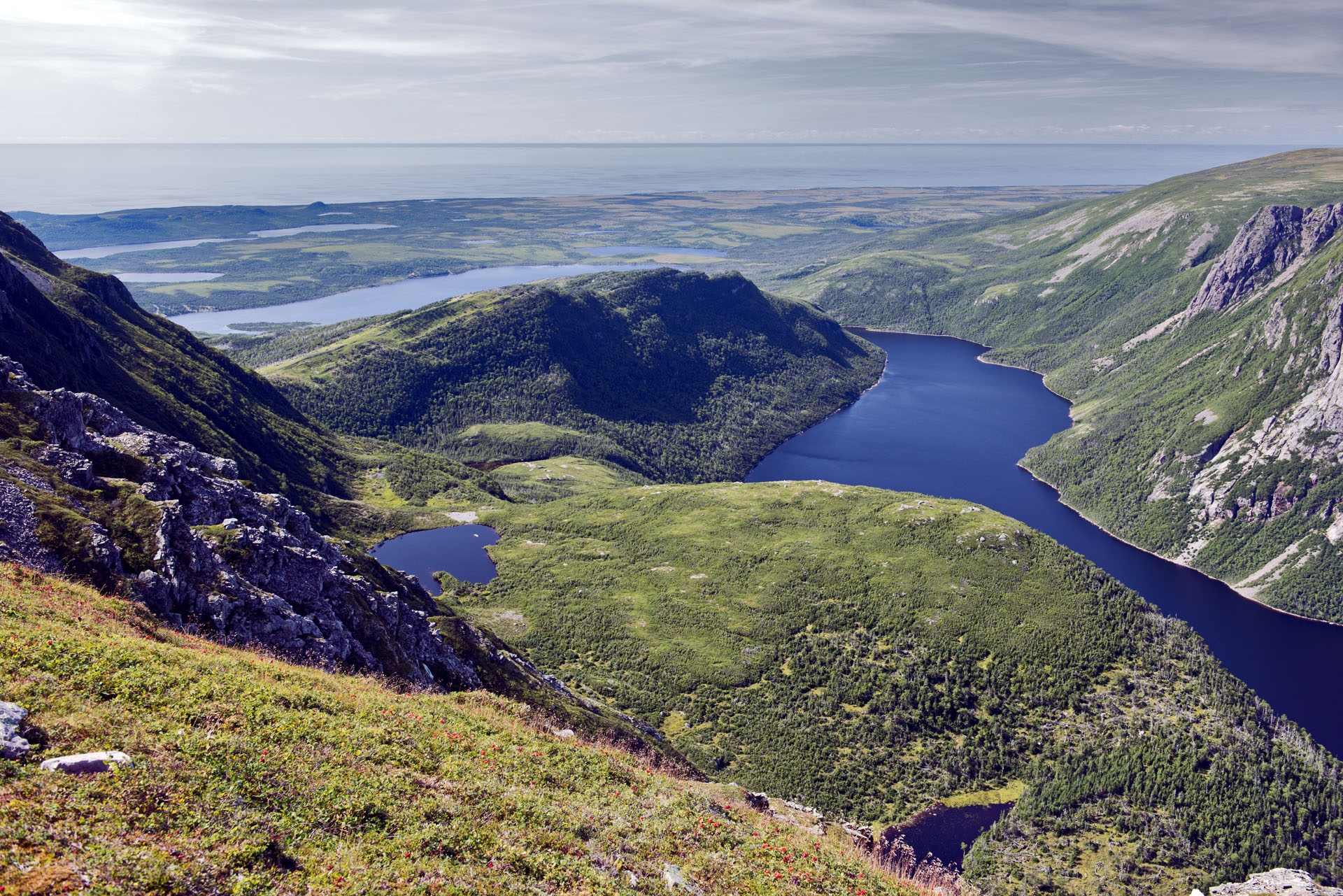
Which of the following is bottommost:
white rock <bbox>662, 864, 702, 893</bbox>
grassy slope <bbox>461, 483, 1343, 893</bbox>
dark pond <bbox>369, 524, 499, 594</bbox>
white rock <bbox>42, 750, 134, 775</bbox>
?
grassy slope <bbox>461, 483, 1343, 893</bbox>

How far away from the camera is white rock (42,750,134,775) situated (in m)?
23.2

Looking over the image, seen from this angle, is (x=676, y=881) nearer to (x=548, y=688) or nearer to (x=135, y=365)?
(x=548, y=688)

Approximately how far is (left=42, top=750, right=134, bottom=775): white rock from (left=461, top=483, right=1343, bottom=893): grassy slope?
94.3 m

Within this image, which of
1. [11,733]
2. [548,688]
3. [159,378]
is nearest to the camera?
[11,733]

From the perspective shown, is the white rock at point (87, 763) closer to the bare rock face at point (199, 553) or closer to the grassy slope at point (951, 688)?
the bare rock face at point (199, 553)

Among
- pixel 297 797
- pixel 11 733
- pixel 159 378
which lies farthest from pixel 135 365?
pixel 297 797

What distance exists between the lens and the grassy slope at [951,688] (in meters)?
108

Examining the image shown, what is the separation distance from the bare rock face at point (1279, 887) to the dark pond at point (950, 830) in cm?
3892

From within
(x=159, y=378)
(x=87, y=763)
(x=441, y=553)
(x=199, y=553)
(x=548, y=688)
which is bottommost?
(x=441, y=553)

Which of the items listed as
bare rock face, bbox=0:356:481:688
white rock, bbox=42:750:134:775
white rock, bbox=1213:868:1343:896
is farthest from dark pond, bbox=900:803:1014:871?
white rock, bbox=42:750:134:775

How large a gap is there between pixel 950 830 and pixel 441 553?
123 metres

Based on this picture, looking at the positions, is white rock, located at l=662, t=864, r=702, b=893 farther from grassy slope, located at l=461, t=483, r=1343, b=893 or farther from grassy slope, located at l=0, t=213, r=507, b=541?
grassy slope, located at l=0, t=213, r=507, b=541

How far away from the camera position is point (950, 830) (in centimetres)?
10650

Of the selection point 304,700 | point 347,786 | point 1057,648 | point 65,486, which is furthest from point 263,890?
point 1057,648
